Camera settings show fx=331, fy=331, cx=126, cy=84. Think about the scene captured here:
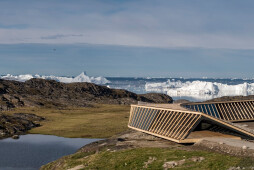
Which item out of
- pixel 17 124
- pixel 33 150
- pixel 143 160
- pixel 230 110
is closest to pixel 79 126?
pixel 17 124

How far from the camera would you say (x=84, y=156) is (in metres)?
60.0

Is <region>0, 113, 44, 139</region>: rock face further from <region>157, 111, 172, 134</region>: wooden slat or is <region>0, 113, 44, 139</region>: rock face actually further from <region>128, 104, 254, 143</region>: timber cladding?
<region>157, 111, 172, 134</region>: wooden slat

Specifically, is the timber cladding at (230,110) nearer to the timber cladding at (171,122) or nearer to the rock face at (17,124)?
the timber cladding at (171,122)

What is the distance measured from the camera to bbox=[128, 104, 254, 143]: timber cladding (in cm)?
5719

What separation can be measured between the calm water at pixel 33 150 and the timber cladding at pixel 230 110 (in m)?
33.1

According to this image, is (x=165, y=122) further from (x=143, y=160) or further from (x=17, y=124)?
(x=17, y=124)

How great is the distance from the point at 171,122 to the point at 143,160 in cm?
1572

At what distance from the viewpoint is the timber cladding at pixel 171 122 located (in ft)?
188

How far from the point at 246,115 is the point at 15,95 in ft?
453

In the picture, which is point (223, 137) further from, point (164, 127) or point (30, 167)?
point (30, 167)

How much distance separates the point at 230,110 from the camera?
8331 centimetres

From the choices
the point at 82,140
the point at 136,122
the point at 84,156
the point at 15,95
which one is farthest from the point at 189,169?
the point at 15,95

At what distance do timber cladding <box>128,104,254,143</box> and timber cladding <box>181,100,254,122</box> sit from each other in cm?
1501

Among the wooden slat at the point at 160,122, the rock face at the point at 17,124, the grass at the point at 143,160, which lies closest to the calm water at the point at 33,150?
the rock face at the point at 17,124
